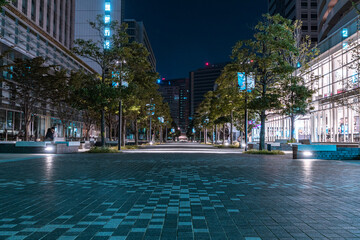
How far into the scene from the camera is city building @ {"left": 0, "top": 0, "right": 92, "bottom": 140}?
1406 inches

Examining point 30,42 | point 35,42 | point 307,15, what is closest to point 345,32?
point 30,42

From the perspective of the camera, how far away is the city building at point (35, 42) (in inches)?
1406

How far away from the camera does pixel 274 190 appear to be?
779 centimetres

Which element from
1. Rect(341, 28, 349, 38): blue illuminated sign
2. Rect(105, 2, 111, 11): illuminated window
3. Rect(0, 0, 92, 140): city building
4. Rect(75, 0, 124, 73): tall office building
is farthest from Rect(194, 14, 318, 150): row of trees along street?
Rect(105, 2, 111, 11): illuminated window

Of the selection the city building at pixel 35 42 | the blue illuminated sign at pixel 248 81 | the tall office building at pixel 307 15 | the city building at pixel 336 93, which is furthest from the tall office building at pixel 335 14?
the city building at pixel 35 42

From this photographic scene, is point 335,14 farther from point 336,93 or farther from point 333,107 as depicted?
point 333,107

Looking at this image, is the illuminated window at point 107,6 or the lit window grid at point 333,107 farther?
the illuminated window at point 107,6

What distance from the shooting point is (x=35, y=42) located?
141 ft

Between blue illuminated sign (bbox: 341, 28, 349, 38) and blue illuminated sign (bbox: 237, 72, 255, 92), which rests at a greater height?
blue illuminated sign (bbox: 341, 28, 349, 38)

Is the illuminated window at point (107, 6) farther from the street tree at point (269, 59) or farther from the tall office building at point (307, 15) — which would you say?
the street tree at point (269, 59)

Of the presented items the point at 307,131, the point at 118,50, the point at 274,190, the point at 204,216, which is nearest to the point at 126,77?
the point at 118,50

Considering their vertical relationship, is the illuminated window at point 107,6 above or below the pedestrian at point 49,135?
above

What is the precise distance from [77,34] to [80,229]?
300 feet

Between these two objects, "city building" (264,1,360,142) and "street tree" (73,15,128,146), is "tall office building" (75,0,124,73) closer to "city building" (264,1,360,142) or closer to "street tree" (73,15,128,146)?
"city building" (264,1,360,142)
